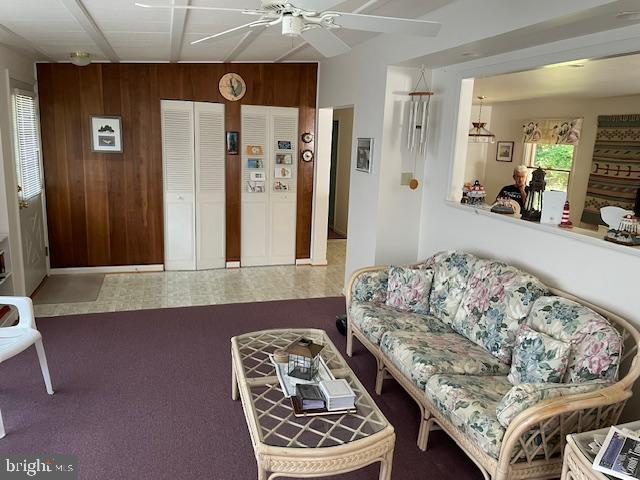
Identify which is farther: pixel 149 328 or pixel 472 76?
pixel 149 328

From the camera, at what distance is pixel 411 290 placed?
3.50m

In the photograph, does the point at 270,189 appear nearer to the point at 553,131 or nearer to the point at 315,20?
the point at 553,131

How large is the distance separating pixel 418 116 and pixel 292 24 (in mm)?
2353

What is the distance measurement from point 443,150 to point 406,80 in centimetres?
66

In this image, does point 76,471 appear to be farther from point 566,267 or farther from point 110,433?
point 566,267

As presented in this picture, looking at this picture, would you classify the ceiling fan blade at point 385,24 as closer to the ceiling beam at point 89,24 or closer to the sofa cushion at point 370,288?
the ceiling beam at point 89,24

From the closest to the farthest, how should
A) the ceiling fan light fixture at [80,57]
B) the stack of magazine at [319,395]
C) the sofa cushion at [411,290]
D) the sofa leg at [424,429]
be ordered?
the stack of magazine at [319,395] → the sofa leg at [424,429] → the sofa cushion at [411,290] → the ceiling fan light fixture at [80,57]

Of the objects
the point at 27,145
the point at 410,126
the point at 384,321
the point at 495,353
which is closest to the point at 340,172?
the point at 410,126

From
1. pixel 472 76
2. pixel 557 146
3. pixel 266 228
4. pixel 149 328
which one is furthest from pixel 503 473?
pixel 557 146

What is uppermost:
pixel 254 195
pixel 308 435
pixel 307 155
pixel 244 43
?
pixel 244 43

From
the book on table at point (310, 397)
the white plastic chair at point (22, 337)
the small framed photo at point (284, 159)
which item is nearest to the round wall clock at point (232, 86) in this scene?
the small framed photo at point (284, 159)

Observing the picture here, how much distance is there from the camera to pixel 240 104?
568cm

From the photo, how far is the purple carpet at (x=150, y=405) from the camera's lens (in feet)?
8.07

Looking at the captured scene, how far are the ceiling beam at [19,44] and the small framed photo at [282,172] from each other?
259cm
